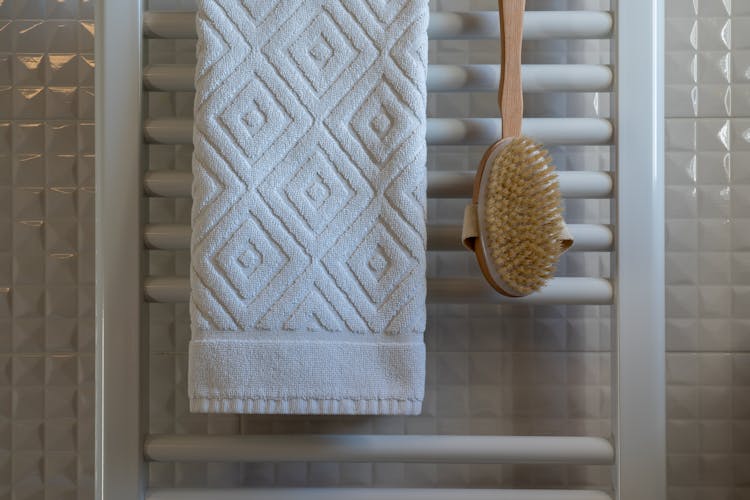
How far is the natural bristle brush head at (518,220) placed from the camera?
53cm

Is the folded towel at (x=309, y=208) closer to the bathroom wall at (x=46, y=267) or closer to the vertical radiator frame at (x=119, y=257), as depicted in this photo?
the vertical radiator frame at (x=119, y=257)

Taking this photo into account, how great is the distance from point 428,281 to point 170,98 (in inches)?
12.7

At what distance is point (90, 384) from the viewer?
672mm

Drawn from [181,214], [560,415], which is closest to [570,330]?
[560,415]

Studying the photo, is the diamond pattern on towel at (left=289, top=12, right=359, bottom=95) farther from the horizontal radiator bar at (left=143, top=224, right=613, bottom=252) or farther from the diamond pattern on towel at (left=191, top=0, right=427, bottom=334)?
the horizontal radiator bar at (left=143, top=224, right=613, bottom=252)

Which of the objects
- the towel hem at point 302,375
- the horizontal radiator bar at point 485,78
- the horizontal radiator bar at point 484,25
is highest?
the horizontal radiator bar at point 484,25

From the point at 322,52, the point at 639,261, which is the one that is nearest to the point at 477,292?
the point at 639,261

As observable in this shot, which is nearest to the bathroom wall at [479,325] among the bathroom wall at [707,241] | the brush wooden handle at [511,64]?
the bathroom wall at [707,241]

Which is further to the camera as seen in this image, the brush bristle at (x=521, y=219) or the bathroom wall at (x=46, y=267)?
the bathroom wall at (x=46, y=267)

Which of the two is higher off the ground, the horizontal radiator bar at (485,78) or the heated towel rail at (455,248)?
the horizontal radiator bar at (485,78)

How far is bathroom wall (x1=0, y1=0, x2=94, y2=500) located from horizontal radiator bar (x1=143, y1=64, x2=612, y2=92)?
0.43 feet

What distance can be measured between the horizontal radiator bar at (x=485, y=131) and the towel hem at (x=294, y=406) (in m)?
0.23

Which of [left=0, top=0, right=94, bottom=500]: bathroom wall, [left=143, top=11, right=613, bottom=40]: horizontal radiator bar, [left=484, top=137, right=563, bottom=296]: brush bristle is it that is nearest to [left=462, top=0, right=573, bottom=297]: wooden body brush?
[left=484, top=137, right=563, bottom=296]: brush bristle

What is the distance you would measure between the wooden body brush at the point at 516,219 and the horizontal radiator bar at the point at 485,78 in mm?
79
